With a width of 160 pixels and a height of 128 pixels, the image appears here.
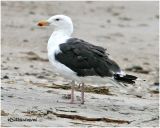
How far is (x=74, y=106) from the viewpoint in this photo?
9469 mm

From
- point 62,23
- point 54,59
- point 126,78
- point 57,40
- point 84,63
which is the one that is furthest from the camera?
point 62,23

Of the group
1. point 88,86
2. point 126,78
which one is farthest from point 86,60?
point 88,86

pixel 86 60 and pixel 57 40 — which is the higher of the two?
pixel 57 40

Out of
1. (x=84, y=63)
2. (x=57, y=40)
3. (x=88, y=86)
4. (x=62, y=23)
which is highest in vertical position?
(x=62, y=23)

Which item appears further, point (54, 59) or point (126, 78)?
point (54, 59)

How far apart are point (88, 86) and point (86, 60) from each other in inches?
72.5

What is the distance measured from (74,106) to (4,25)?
922 centimetres

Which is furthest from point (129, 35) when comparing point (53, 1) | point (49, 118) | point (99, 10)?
point (49, 118)

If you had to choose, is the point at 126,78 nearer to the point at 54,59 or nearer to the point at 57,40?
the point at 54,59

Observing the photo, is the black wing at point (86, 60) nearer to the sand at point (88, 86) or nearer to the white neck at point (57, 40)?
the white neck at point (57, 40)

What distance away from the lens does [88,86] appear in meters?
11.5

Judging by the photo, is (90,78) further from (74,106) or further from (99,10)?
(99,10)

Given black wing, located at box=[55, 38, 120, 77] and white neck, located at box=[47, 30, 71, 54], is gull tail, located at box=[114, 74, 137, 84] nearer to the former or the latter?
black wing, located at box=[55, 38, 120, 77]

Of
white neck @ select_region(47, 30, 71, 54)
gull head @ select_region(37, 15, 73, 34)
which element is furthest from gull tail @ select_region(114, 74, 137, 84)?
gull head @ select_region(37, 15, 73, 34)
